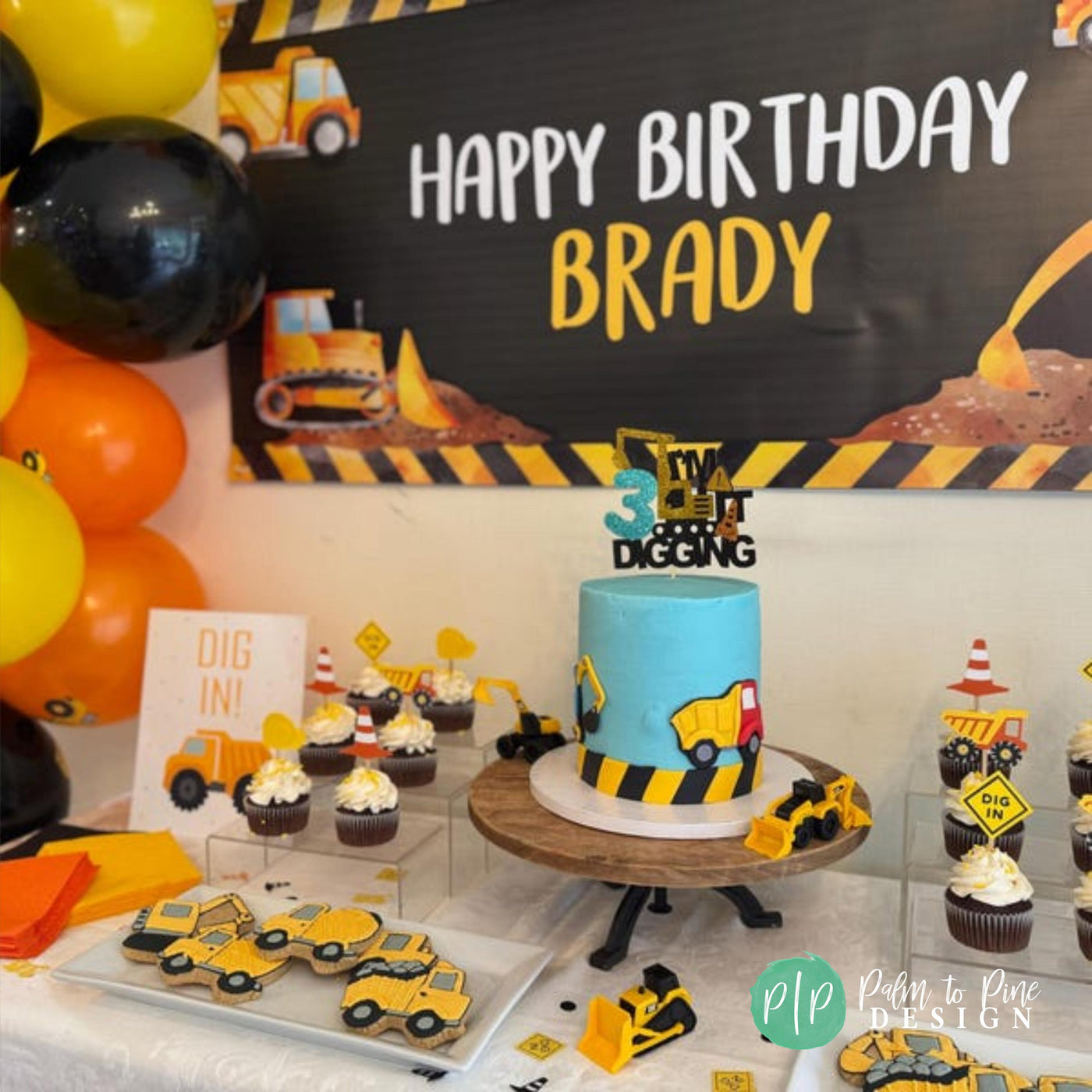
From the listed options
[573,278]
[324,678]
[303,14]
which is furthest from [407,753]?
[303,14]

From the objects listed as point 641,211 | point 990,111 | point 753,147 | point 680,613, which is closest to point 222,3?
point 641,211

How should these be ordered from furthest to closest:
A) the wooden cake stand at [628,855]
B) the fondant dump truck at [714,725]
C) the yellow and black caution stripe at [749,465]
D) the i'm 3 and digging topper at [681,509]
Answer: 1. the yellow and black caution stripe at [749,465]
2. the i'm 3 and digging topper at [681,509]
3. the fondant dump truck at [714,725]
4. the wooden cake stand at [628,855]

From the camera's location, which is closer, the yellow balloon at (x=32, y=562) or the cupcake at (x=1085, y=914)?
the cupcake at (x=1085, y=914)

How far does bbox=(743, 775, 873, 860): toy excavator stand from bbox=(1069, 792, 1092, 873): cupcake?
0.23m

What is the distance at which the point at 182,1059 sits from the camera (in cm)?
101

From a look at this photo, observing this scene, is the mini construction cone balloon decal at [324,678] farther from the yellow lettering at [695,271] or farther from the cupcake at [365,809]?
the yellow lettering at [695,271]

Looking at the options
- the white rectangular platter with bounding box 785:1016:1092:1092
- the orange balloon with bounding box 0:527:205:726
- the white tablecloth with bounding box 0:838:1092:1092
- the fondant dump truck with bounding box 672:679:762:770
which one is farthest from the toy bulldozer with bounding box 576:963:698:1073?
the orange balloon with bounding box 0:527:205:726

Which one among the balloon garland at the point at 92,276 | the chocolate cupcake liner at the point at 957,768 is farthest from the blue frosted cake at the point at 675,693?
the balloon garland at the point at 92,276

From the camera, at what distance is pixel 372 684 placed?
1589 mm

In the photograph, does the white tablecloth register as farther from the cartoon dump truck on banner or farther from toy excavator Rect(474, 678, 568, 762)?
the cartoon dump truck on banner

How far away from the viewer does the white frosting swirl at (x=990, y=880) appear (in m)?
1.07

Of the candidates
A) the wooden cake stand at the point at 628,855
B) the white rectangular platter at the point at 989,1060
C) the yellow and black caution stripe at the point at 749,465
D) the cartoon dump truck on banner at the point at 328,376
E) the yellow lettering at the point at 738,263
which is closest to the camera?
the white rectangular platter at the point at 989,1060

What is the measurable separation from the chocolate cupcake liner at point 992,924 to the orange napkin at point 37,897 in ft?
3.22

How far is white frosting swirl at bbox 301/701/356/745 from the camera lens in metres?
1.48
